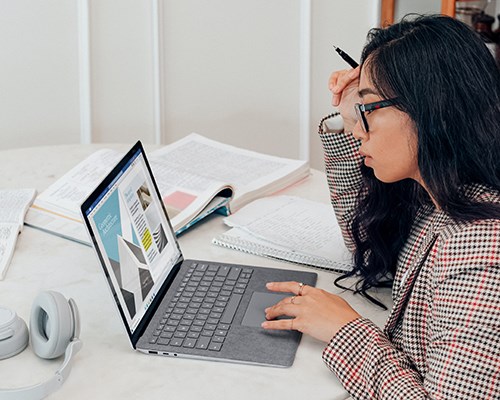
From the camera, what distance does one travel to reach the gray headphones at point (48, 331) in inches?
43.8

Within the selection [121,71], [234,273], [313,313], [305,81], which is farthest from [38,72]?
[313,313]

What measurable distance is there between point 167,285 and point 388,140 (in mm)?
446

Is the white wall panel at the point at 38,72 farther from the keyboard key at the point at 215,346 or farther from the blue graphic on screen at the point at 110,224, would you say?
the keyboard key at the point at 215,346

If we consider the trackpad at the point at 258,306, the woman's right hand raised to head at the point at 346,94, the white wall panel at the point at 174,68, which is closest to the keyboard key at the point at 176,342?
the trackpad at the point at 258,306

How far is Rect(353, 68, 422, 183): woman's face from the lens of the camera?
1114 millimetres

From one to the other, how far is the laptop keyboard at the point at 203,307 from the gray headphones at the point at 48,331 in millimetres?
122

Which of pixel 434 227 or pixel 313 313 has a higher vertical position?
pixel 434 227

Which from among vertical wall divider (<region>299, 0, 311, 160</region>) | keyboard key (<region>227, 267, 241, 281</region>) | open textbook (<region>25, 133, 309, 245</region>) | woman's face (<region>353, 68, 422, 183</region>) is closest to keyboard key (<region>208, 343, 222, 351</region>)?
keyboard key (<region>227, 267, 241, 281</region>)

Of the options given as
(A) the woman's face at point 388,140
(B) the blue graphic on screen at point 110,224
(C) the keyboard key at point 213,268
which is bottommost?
(C) the keyboard key at point 213,268

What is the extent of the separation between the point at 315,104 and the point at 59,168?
1.36 m

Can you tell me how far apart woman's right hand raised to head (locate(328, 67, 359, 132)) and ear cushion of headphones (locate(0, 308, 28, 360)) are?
67 centimetres

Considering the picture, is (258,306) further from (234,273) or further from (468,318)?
(468,318)

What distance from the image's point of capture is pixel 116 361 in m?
1.15

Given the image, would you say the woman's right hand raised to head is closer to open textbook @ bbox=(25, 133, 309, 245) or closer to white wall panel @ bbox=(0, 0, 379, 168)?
open textbook @ bbox=(25, 133, 309, 245)
